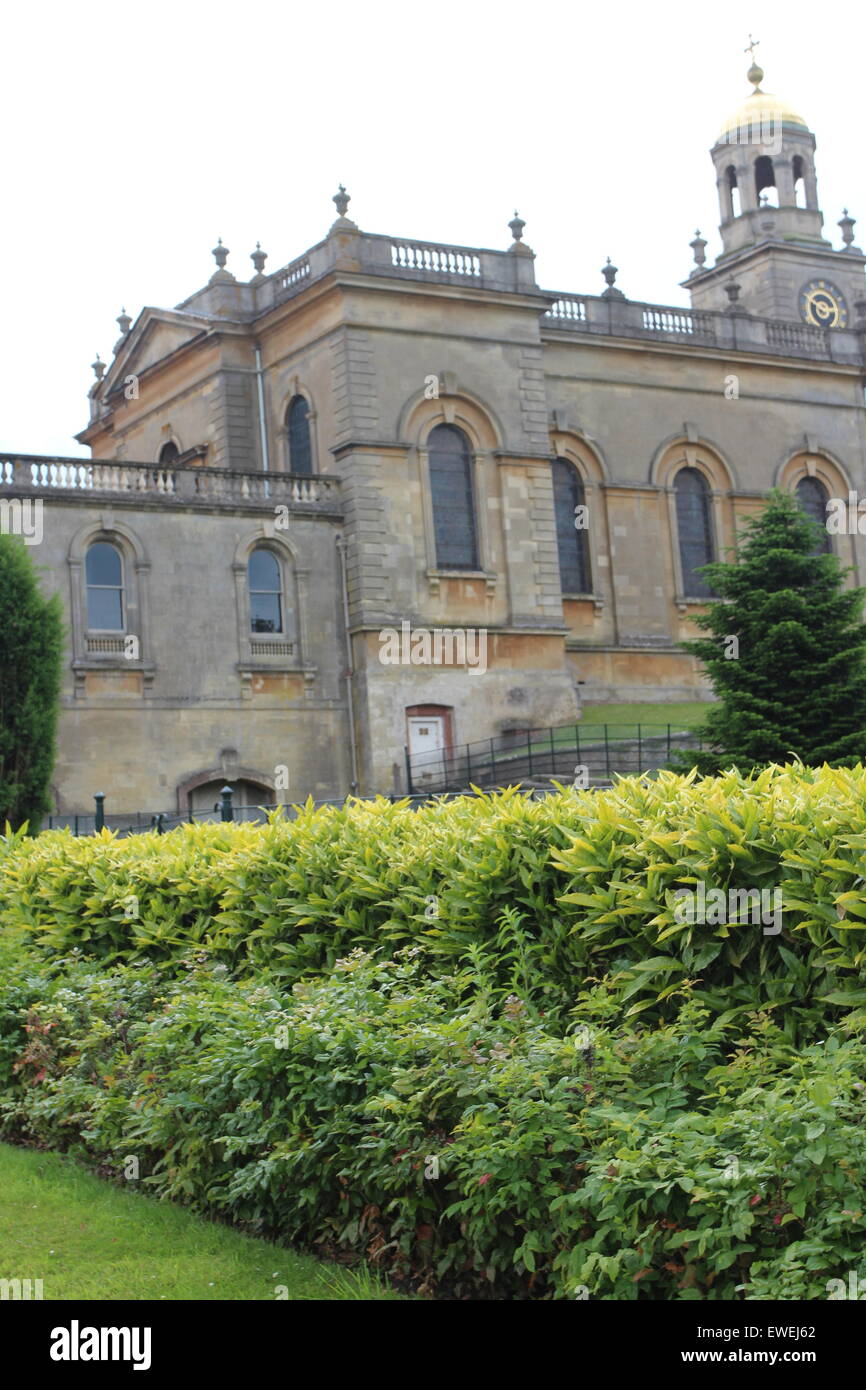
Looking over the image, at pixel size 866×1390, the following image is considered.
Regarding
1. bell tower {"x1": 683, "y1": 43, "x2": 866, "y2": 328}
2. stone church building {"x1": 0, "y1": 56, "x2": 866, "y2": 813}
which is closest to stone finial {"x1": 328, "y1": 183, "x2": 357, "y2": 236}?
stone church building {"x1": 0, "y1": 56, "x2": 866, "y2": 813}

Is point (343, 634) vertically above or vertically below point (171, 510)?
below

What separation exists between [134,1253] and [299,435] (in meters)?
35.8

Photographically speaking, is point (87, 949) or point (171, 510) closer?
point (87, 949)

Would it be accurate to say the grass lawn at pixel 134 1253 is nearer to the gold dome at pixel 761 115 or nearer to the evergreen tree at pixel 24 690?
the evergreen tree at pixel 24 690

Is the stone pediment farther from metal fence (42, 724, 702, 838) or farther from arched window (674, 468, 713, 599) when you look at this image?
arched window (674, 468, 713, 599)

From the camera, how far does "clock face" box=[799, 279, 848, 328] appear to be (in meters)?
60.6

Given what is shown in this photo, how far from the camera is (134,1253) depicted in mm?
8852
